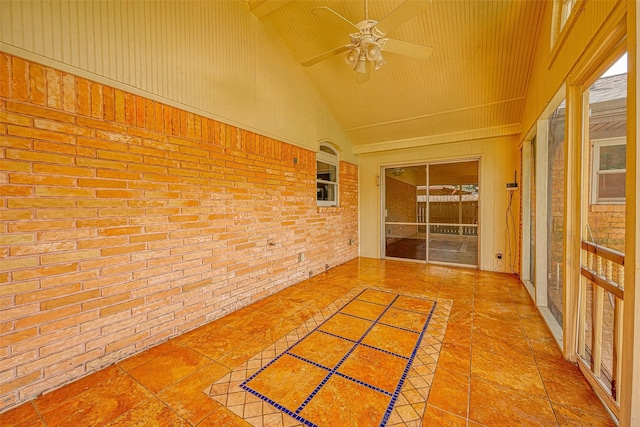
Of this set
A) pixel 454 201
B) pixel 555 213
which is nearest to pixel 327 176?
pixel 454 201

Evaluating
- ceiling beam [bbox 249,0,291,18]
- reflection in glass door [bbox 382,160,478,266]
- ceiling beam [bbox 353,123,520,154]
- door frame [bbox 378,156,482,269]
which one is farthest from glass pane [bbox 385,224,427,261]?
ceiling beam [bbox 249,0,291,18]

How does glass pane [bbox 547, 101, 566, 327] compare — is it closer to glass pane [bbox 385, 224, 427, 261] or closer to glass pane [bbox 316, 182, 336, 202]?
glass pane [bbox 385, 224, 427, 261]

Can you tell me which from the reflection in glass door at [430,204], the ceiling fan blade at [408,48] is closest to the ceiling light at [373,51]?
the ceiling fan blade at [408,48]

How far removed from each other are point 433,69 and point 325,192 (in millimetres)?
2719

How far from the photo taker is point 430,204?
550cm

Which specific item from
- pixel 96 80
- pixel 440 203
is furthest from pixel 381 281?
pixel 96 80

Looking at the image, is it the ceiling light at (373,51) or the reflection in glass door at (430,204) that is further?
the reflection in glass door at (430,204)

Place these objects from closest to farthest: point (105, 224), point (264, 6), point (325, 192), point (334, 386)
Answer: point (334, 386)
point (105, 224)
point (264, 6)
point (325, 192)

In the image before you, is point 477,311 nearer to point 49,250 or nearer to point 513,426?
point 513,426

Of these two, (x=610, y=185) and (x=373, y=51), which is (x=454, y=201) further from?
(x=373, y=51)

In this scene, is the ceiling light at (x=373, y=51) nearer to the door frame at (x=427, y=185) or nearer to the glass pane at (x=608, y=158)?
the glass pane at (x=608, y=158)

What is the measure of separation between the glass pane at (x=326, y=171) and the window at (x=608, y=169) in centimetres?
366

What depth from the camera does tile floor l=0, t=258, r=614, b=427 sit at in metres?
1.52

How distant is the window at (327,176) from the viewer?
4.85m
